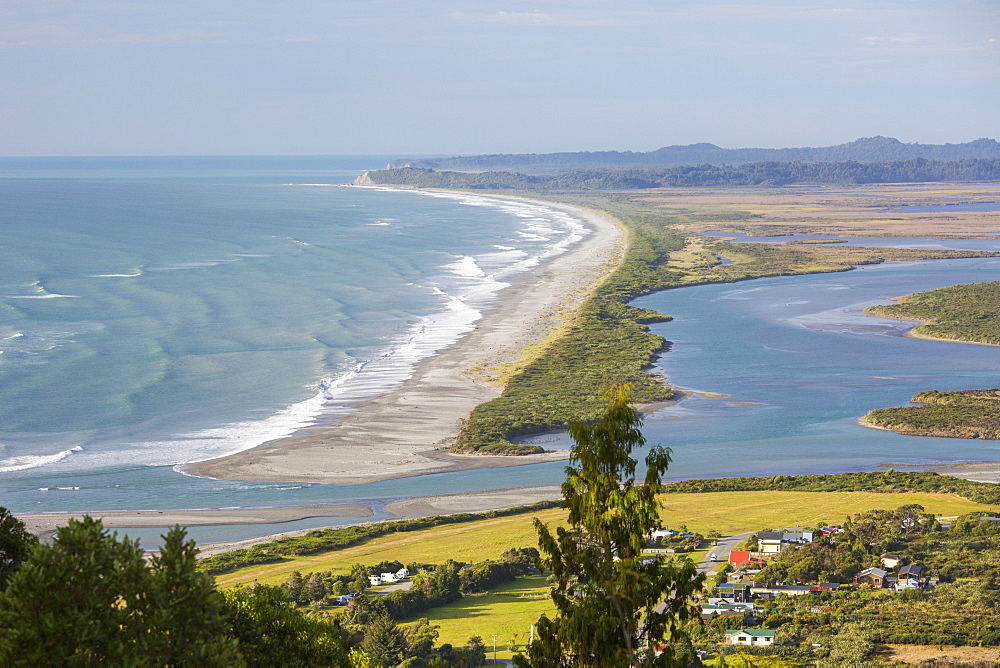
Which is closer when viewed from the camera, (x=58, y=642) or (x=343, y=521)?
(x=58, y=642)

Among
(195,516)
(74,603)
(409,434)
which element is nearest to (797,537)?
(409,434)

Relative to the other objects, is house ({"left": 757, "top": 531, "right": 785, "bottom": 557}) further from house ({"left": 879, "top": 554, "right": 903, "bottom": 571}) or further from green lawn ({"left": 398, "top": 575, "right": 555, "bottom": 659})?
green lawn ({"left": 398, "top": 575, "right": 555, "bottom": 659})

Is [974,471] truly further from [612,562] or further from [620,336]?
[612,562]

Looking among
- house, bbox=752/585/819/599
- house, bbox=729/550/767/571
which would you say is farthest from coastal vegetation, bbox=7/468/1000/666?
house, bbox=729/550/767/571

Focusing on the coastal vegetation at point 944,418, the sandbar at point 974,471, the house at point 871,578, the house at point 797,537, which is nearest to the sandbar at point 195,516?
the house at point 797,537

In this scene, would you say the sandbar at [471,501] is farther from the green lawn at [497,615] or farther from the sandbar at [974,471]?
the sandbar at [974,471]

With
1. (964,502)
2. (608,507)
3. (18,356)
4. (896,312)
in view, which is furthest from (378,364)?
(608,507)

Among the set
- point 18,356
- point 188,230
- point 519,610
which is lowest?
point 519,610

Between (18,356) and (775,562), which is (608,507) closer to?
(775,562)
